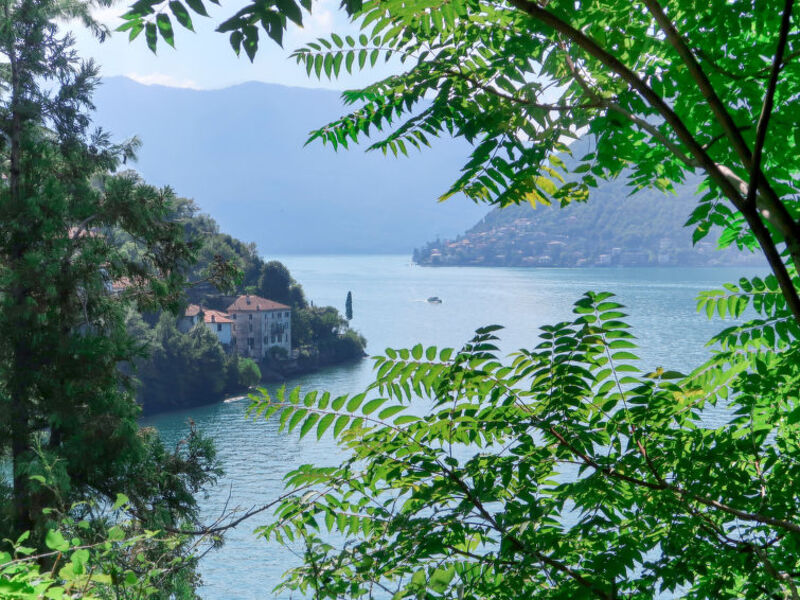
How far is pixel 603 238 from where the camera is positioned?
60.9 m

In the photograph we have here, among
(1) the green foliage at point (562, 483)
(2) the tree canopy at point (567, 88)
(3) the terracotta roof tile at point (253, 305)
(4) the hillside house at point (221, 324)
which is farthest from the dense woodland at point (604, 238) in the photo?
(1) the green foliage at point (562, 483)

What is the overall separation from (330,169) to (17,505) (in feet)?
480

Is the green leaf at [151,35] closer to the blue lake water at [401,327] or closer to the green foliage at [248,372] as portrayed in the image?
the blue lake water at [401,327]

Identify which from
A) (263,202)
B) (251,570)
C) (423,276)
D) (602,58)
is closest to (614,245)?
(423,276)

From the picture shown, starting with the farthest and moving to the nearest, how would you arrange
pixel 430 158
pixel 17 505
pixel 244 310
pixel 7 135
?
pixel 430 158
pixel 244 310
pixel 7 135
pixel 17 505

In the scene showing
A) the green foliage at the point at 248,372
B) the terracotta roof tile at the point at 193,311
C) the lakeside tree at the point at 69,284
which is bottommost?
the green foliage at the point at 248,372

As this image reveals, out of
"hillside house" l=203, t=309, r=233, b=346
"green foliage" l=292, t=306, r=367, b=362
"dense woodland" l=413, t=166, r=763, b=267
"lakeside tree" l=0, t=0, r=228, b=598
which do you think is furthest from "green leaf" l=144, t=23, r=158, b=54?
"dense woodland" l=413, t=166, r=763, b=267

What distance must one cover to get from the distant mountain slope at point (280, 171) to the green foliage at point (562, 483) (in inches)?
4578

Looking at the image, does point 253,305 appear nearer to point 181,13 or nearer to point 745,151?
point 181,13

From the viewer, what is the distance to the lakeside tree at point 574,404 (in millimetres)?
1213

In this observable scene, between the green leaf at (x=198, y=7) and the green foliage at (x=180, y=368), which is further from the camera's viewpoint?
the green foliage at (x=180, y=368)

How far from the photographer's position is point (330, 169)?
500ft

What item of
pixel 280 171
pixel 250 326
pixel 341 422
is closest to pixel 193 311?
pixel 250 326

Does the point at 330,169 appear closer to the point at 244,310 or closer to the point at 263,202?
the point at 263,202
